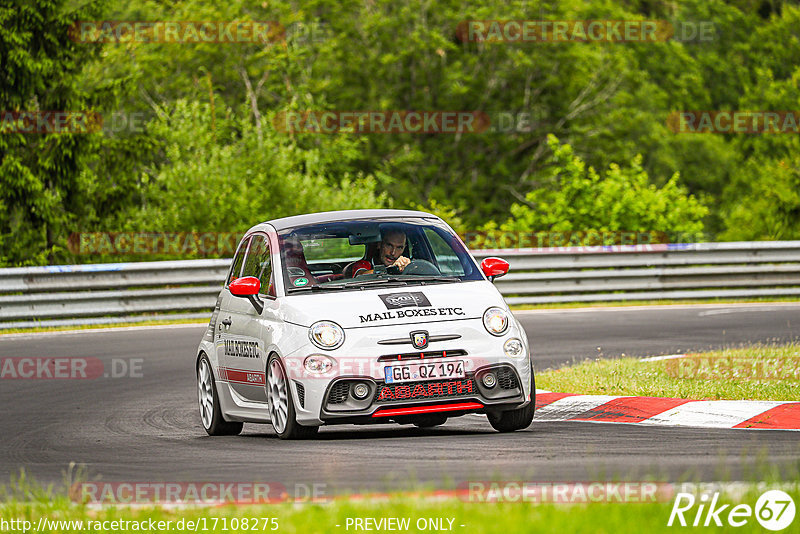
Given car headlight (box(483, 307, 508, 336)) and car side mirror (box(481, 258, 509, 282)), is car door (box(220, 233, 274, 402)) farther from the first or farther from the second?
car side mirror (box(481, 258, 509, 282))

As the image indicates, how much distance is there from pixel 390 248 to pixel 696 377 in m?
3.28

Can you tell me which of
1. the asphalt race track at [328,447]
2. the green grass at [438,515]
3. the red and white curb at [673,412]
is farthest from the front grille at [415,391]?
the green grass at [438,515]

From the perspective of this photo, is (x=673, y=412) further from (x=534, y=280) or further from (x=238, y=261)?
(x=534, y=280)

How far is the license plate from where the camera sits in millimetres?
8414

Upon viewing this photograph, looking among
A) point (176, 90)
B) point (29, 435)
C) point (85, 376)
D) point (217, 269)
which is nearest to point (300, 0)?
point (176, 90)

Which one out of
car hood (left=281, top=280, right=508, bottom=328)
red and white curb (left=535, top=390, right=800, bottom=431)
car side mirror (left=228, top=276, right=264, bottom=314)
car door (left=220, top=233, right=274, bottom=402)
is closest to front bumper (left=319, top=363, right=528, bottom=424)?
car hood (left=281, top=280, right=508, bottom=328)

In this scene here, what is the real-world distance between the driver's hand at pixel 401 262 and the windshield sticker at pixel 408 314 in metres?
1.10

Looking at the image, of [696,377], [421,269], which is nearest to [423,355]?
[421,269]

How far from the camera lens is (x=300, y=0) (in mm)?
47656

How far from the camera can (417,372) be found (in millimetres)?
8430

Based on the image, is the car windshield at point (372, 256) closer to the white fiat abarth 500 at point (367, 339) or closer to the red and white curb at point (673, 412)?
the white fiat abarth 500 at point (367, 339)

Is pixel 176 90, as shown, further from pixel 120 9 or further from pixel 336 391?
pixel 336 391

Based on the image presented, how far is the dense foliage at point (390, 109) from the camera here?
26.8 m

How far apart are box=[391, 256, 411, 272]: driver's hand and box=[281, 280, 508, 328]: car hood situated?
685 millimetres
